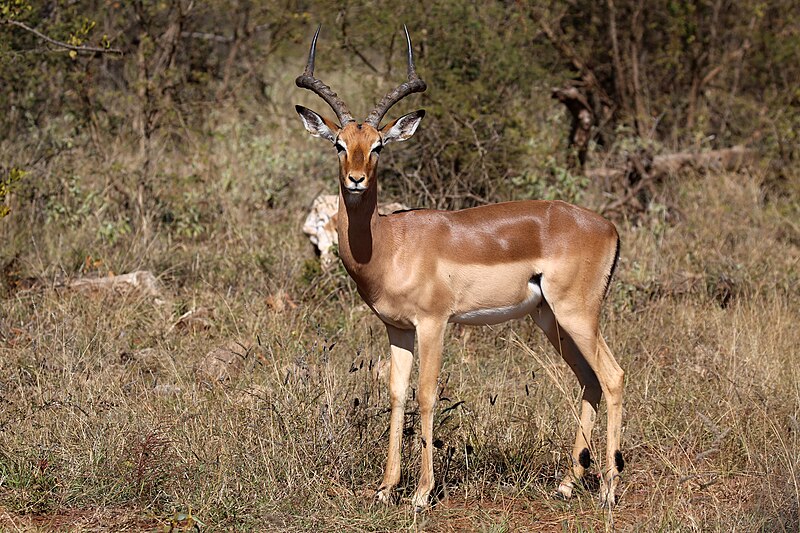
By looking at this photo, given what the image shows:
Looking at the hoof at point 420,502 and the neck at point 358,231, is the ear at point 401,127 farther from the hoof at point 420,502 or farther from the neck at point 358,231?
the hoof at point 420,502

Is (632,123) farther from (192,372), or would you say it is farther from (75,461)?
(75,461)

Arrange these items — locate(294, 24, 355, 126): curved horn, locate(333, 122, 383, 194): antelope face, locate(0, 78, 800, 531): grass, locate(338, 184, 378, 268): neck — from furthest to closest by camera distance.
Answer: locate(294, 24, 355, 126): curved horn → locate(338, 184, 378, 268): neck → locate(0, 78, 800, 531): grass → locate(333, 122, 383, 194): antelope face

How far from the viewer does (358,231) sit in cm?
470

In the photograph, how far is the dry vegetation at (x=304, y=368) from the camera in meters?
4.57

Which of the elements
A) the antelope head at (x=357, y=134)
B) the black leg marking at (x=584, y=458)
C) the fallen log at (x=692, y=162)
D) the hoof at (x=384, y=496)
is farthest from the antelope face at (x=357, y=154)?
the fallen log at (x=692, y=162)

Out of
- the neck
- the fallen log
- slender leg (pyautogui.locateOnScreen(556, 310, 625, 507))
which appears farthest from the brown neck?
the fallen log

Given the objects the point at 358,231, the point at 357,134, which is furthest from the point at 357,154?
the point at 358,231

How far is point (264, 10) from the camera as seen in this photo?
10.4 meters

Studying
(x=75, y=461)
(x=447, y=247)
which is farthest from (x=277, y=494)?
(x=447, y=247)

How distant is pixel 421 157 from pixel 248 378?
3.57 m

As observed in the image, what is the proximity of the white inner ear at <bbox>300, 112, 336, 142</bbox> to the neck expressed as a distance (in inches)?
13.2

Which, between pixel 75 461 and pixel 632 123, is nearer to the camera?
pixel 75 461

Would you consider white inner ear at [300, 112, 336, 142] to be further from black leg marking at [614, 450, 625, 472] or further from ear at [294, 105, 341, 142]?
black leg marking at [614, 450, 625, 472]

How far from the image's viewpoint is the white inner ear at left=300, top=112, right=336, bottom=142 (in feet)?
15.9
